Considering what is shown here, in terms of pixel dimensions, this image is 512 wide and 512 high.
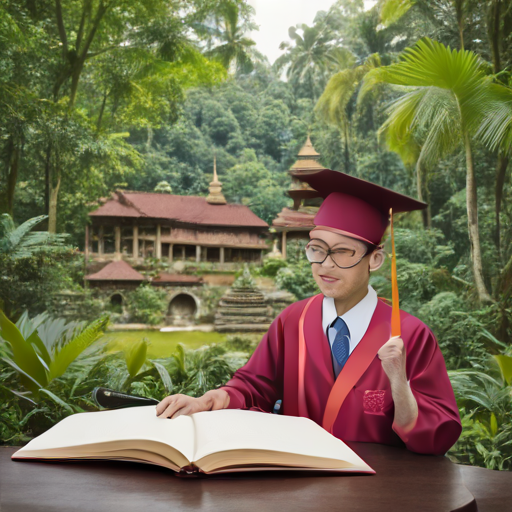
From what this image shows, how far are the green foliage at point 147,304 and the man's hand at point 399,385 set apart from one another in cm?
334

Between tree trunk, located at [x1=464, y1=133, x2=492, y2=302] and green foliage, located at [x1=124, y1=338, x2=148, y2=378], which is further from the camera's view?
tree trunk, located at [x1=464, y1=133, x2=492, y2=302]

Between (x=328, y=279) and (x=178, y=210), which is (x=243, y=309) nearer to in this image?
(x=178, y=210)

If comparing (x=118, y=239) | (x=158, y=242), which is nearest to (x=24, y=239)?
(x=118, y=239)

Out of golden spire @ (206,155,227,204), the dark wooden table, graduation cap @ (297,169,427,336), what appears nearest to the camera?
the dark wooden table

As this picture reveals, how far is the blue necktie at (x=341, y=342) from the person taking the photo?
1558mm

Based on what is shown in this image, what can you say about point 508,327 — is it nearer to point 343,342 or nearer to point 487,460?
point 487,460

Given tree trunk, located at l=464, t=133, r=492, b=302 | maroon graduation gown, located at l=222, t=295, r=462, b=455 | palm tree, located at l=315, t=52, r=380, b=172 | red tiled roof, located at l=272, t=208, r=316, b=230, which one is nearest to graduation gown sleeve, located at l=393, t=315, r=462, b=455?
maroon graduation gown, located at l=222, t=295, r=462, b=455

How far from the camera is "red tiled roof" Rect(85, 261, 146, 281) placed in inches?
178

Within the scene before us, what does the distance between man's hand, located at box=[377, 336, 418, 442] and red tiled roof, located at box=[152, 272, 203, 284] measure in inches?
132

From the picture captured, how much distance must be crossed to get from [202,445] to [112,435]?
0.18 meters

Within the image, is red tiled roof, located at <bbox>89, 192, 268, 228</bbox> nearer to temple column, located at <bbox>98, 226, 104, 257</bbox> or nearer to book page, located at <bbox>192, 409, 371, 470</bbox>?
temple column, located at <bbox>98, 226, 104, 257</bbox>

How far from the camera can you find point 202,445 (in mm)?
1029

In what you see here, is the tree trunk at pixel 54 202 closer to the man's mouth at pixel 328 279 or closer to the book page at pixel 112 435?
the man's mouth at pixel 328 279

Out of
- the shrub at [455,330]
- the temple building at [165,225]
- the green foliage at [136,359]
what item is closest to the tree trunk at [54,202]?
the temple building at [165,225]
